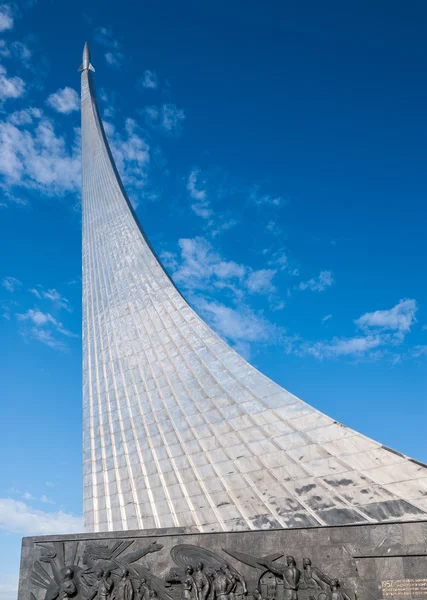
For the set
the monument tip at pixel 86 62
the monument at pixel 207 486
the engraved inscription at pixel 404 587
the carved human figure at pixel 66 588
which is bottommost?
the engraved inscription at pixel 404 587

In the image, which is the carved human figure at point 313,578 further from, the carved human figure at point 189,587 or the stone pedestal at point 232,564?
the carved human figure at point 189,587

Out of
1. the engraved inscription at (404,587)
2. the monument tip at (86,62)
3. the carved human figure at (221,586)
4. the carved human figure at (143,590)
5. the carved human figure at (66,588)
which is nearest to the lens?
the engraved inscription at (404,587)

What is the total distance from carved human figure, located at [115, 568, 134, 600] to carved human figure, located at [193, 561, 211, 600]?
98 centimetres

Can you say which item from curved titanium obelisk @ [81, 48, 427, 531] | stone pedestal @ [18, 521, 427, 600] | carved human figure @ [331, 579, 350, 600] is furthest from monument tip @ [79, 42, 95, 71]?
carved human figure @ [331, 579, 350, 600]

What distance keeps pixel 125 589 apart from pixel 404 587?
370 centimetres

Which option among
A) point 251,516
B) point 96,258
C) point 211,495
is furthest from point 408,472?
point 96,258

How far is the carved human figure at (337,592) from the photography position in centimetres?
720

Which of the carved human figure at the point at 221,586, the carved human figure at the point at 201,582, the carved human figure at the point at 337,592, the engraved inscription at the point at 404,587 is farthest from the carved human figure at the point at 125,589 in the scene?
the engraved inscription at the point at 404,587

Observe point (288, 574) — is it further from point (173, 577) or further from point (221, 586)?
point (173, 577)

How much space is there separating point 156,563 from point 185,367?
12.4ft

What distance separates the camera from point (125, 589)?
8289 millimetres

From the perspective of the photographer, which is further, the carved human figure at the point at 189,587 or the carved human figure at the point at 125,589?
the carved human figure at the point at 125,589

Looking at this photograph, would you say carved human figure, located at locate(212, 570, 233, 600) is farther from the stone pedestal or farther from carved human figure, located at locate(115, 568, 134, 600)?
carved human figure, located at locate(115, 568, 134, 600)

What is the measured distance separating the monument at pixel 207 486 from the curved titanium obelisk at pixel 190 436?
0.02 m
